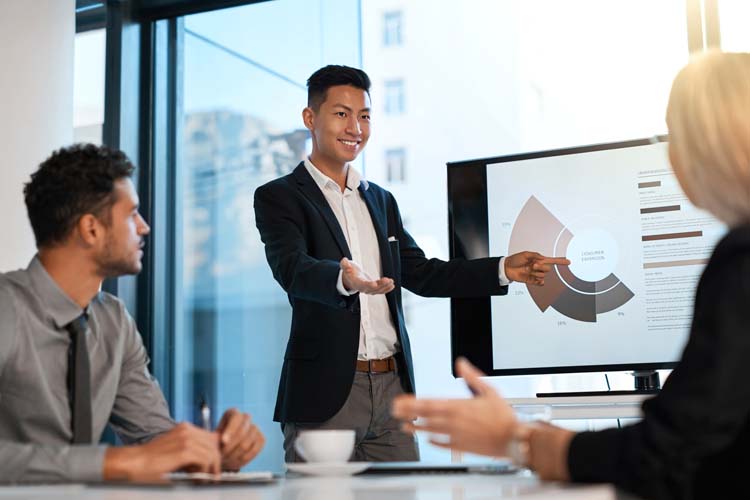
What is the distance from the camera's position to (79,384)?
1878mm

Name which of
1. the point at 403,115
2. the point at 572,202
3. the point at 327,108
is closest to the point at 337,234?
the point at 327,108

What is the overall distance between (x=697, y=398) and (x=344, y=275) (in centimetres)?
158

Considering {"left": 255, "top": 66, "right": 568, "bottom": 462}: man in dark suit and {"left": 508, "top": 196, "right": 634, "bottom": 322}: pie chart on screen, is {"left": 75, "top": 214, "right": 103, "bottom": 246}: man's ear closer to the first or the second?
{"left": 255, "top": 66, "right": 568, "bottom": 462}: man in dark suit

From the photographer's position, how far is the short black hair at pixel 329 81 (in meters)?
3.31

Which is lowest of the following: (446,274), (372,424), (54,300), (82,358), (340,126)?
(372,424)

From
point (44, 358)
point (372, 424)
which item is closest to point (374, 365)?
point (372, 424)

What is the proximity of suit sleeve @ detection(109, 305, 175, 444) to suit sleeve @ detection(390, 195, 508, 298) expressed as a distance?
A: 138cm

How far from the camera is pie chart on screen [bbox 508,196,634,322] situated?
10.8 feet

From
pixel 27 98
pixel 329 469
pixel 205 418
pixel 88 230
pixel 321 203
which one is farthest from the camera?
pixel 27 98

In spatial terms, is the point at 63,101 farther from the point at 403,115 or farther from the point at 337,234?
the point at 403,115

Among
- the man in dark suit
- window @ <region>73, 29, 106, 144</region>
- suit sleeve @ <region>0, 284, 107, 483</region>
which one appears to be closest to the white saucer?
suit sleeve @ <region>0, 284, 107, 483</region>

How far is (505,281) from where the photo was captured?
3.22m

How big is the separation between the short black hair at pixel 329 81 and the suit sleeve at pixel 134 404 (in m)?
1.40

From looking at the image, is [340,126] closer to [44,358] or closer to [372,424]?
[372,424]
